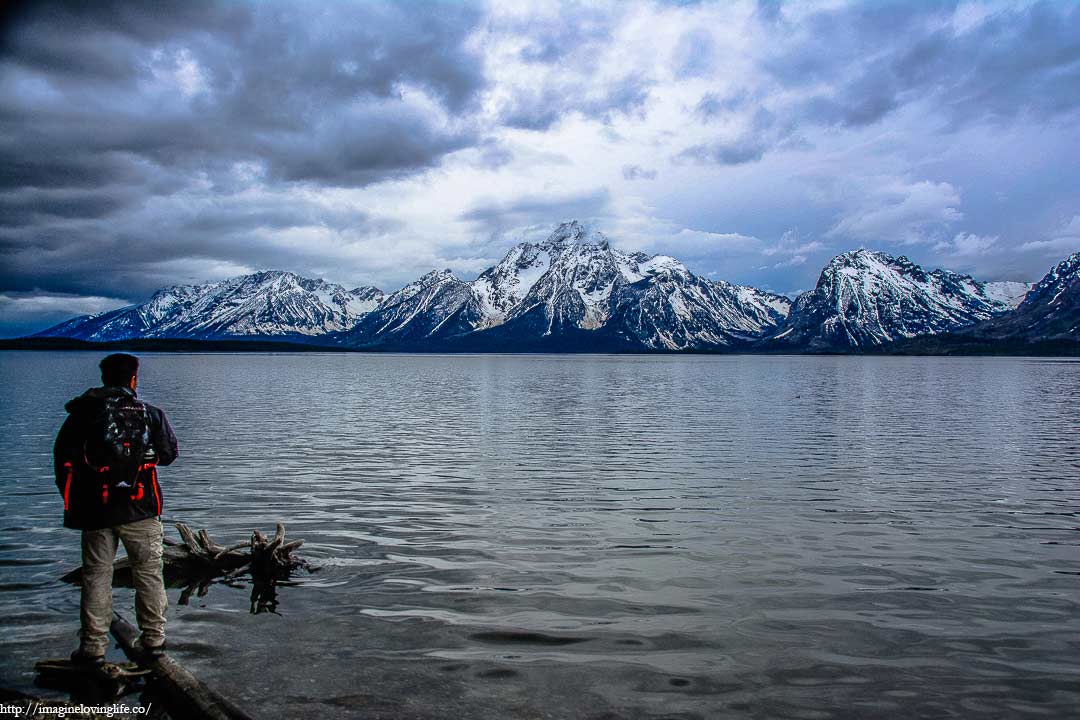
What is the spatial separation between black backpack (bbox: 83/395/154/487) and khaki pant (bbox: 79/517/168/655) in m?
0.92

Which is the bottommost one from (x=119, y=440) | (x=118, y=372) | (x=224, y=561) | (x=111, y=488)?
(x=224, y=561)

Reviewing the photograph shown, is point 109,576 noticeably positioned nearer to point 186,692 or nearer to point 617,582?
point 186,692

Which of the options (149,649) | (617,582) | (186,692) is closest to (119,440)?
(149,649)

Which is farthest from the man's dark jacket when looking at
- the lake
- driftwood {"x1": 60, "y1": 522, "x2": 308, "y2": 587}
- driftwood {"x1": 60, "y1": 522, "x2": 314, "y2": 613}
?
driftwood {"x1": 60, "y1": 522, "x2": 308, "y2": 587}

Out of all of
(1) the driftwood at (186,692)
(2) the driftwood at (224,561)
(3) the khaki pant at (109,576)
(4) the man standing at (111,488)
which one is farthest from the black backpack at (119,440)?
(2) the driftwood at (224,561)

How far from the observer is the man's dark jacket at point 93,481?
11.4 m

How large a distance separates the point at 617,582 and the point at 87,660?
35.9 ft

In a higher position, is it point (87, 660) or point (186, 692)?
point (186, 692)

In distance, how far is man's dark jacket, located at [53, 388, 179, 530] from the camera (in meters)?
11.4

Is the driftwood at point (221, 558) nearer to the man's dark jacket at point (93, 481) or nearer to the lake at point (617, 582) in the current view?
the lake at point (617, 582)

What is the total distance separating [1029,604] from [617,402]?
65.5m

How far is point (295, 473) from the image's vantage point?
113ft

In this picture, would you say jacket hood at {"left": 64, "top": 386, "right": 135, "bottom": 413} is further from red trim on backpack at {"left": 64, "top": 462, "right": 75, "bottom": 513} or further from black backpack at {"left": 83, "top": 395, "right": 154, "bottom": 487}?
red trim on backpack at {"left": 64, "top": 462, "right": 75, "bottom": 513}

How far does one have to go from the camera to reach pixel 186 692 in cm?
1050
